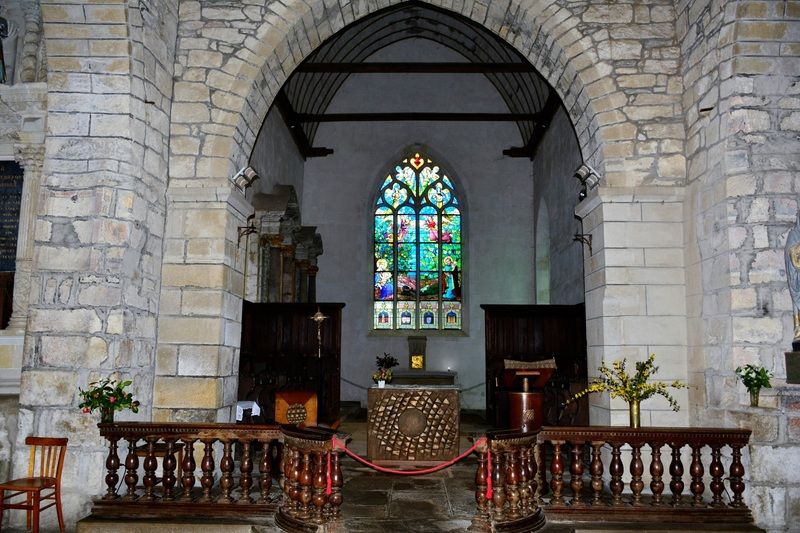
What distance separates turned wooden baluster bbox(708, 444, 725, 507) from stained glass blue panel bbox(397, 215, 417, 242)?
1023cm

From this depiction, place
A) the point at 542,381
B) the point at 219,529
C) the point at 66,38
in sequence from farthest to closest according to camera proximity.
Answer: the point at 542,381 → the point at 66,38 → the point at 219,529

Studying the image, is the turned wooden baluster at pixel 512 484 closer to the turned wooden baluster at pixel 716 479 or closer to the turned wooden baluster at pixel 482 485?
the turned wooden baluster at pixel 482 485

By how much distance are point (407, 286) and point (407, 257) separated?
68cm

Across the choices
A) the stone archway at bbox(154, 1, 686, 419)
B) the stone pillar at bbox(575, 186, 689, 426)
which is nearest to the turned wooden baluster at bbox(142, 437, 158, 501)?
the stone archway at bbox(154, 1, 686, 419)

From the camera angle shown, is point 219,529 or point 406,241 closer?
point 219,529

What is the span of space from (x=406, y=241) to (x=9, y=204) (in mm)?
9344

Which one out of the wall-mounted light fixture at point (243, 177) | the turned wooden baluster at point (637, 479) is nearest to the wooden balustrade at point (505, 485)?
the turned wooden baluster at point (637, 479)

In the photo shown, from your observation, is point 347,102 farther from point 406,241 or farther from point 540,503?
point 540,503

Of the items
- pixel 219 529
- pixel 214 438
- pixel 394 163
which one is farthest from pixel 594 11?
pixel 394 163

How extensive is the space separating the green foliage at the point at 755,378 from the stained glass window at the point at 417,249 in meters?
9.35

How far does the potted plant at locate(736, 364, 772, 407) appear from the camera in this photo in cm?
451

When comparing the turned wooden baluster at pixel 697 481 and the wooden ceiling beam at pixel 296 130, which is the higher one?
the wooden ceiling beam at pixel 296 130

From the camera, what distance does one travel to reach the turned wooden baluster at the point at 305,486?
379 centimetres

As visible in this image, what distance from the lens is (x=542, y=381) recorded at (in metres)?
6.12
